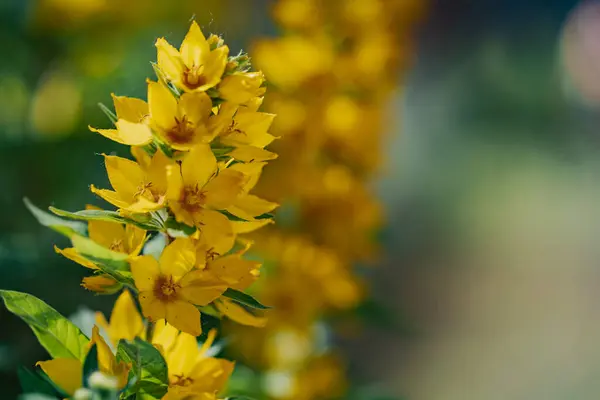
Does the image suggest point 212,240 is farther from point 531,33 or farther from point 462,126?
point 531,33

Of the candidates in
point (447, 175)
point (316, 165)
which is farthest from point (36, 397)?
point (447, 175)

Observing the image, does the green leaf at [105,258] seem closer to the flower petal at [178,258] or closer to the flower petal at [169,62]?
the flower petal at [178,258]

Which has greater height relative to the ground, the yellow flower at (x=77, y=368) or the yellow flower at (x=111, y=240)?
the yellow flower at (x=111, y=240)

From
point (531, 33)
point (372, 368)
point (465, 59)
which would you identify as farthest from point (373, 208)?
point (531, 33)

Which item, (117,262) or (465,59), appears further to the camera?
(465,59)

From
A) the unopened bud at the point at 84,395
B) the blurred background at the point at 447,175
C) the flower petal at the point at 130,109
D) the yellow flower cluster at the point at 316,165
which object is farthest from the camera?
the blurred background at the point at 447,175

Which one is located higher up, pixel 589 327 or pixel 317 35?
pixel 589 327

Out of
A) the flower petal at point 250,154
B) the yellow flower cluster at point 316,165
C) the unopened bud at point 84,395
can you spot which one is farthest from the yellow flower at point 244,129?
the yellow flower cluster at point 316,165
